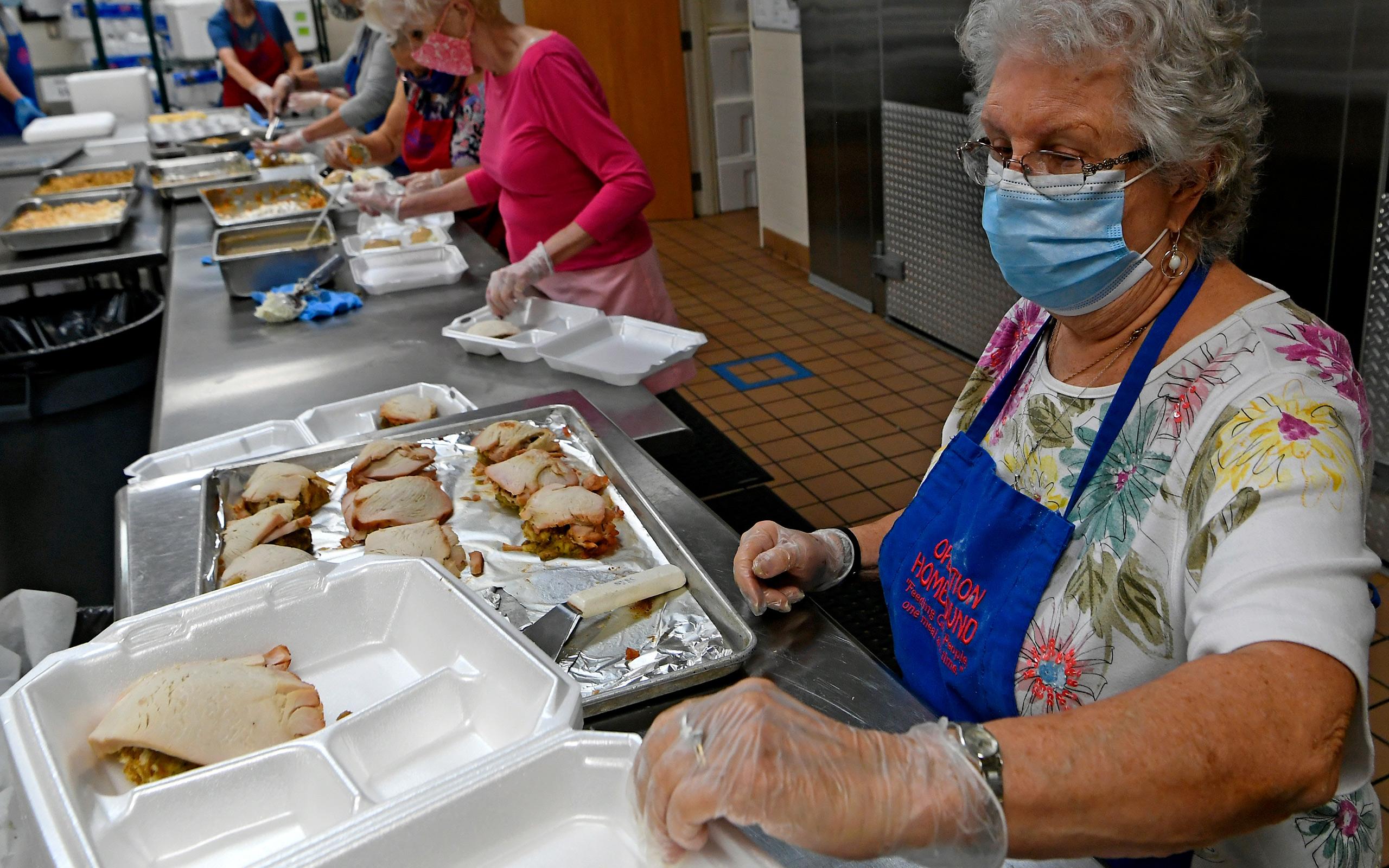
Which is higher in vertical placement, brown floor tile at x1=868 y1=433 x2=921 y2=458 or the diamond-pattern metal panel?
the diamond-pattern metal panel

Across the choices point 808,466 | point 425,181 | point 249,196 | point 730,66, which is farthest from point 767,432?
point 730,66

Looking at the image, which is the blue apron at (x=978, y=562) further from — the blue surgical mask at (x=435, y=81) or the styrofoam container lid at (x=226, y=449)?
the blue surgical mask at (x=435, y=81)

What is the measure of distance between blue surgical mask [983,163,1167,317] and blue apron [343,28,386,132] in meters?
4.34

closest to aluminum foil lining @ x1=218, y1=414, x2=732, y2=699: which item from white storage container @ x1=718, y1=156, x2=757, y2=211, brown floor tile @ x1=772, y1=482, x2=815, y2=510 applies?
brown floor tile @ x1=772, y1=482, x2=815, y2=510

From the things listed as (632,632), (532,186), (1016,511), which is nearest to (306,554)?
(632,632)

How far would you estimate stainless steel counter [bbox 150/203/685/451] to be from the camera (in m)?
2.29

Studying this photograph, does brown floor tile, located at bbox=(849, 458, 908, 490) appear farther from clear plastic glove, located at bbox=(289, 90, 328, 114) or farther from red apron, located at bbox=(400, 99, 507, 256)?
clear plastic glove, located at bbox=(289, 90, 328, 114)

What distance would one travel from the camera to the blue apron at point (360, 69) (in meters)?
5.35

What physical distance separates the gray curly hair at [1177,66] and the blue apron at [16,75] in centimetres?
778

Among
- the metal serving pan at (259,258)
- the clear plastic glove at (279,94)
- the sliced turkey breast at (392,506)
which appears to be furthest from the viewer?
the clear plastic glove at (279,94)

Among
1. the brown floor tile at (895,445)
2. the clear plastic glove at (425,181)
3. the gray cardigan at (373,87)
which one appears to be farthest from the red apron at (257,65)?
the brown floor tile at (895,445)

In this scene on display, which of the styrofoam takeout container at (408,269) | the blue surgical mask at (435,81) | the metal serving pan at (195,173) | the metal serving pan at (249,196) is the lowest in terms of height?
the styrofoam takeout container at (408,269)

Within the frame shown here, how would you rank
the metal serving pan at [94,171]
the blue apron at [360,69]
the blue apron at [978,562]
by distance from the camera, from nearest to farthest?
the blue apron at [978,562] → the metal serving pan at [94,171] → the blue apron at [360,69]

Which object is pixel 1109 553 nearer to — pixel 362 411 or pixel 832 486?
pixel 362 411
